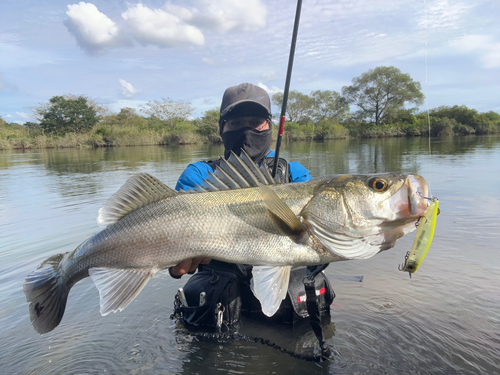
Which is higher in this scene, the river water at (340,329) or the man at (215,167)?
the man at (215,167)

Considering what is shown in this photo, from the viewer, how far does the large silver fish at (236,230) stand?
1926 millimetres

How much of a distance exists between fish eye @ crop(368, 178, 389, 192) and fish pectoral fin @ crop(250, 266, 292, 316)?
2.61ft

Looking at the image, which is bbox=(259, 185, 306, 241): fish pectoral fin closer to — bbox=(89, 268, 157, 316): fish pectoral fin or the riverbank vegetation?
bbox=(89, 268, 157, 316): fish pectoral fin

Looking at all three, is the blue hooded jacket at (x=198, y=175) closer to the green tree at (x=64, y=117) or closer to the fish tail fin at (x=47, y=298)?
the fish tail fin at (x=47, y=298)

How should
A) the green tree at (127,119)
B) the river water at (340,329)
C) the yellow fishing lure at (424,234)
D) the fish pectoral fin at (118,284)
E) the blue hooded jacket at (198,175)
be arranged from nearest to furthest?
the yellow fishing lure at (424,234) → the fish pectoral fin at (118,284) → the river water at (340,329) → the blue hooded jacket at (198,175) → the green tree at (127,119)

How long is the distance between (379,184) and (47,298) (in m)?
2.53

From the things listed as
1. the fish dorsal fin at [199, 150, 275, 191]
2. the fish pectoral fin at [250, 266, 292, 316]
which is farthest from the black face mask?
the fish pectoral fin at [250, 266, 292, 316]

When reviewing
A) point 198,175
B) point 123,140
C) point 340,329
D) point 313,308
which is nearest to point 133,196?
point 198,175

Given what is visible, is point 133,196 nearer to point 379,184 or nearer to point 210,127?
point 379,184

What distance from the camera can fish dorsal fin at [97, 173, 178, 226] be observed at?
2219 mm

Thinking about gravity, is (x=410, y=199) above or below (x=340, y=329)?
above

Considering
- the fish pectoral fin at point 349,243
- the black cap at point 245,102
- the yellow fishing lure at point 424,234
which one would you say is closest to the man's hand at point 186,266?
the fish pectoral fin at point 349,243

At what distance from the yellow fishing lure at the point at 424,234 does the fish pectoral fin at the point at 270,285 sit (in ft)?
2.65

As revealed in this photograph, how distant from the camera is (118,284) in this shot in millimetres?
2137
